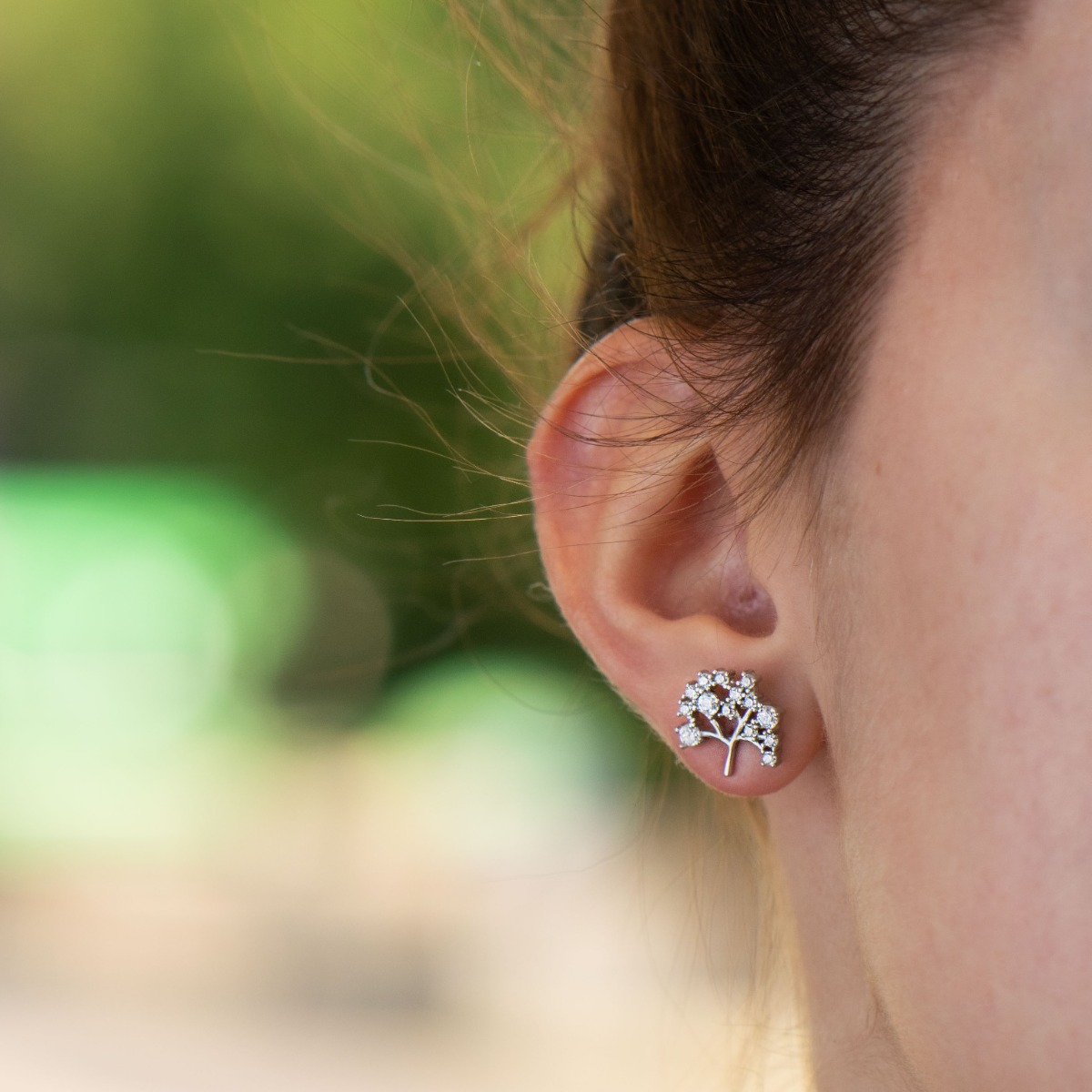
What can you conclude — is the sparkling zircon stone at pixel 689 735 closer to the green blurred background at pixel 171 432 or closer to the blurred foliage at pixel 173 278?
the green blurred background at pixel 171 432

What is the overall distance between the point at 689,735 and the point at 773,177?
45 centimetres

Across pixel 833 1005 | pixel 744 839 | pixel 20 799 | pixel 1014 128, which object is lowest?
pixel 20 799

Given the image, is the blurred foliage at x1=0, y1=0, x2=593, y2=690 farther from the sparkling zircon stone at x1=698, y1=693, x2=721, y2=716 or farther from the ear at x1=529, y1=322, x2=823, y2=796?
the sparkling zircon stone at x1=698, y1=693, x2=721, y2=716

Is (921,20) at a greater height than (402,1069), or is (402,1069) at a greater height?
(921,20)

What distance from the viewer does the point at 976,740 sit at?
90cm

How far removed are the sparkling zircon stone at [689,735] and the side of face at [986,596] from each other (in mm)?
139

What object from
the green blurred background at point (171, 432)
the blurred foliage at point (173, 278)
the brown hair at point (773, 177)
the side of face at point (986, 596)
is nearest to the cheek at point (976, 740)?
the side of face at point (986, 596)

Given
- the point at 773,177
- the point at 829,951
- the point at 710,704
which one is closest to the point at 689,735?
the point at 710,704

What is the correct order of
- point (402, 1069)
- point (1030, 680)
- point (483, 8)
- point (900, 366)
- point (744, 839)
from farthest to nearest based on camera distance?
1. point (402, 1069)
2. point (744, 839)
3. point (483, 8)
4. point (900, 366)
5. point (1030, 680)

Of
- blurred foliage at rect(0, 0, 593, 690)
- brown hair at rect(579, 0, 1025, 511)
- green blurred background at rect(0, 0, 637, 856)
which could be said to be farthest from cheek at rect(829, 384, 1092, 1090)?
blurred foliage at rect(0, 0, 593, 690)

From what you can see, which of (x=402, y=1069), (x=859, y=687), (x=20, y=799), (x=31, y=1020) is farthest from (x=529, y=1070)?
(x=859, y=687)

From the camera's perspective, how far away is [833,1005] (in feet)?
4.01

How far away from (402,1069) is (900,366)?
4388 millimetres

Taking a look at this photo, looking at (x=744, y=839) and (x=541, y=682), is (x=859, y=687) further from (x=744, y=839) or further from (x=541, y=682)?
(x=541, y=682)
